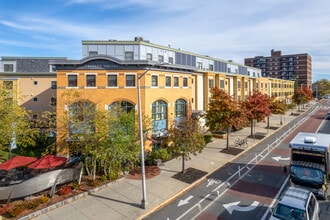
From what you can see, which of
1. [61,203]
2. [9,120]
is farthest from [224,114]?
[9,120]

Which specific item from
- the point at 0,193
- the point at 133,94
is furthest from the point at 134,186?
the point at 133,94

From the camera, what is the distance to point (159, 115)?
94.2 feet

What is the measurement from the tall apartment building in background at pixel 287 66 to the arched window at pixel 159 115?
12079cm

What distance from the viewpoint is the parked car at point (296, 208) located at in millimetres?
11197

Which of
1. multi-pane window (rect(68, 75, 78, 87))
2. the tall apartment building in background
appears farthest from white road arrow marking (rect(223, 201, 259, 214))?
the tall apartment building in background

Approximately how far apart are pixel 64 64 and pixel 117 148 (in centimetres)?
1305

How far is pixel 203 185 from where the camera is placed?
60.5ft

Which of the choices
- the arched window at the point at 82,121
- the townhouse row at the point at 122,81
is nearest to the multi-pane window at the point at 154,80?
the townhouse row at the point at 122,81

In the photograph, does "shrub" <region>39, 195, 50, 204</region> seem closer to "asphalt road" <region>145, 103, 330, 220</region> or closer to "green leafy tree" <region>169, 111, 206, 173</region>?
"asphalt road" <region>145, 103, 330, 220</region>

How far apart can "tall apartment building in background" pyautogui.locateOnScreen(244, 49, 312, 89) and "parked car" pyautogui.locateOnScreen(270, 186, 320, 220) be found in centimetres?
13180

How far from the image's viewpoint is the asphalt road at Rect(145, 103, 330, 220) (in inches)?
554

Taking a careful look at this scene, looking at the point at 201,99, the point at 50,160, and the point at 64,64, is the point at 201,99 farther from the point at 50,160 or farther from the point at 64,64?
the point at 50,160

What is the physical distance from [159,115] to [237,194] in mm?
14555

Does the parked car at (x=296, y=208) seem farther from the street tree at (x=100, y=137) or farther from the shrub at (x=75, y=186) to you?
the shrub at (x=75, y=186)
